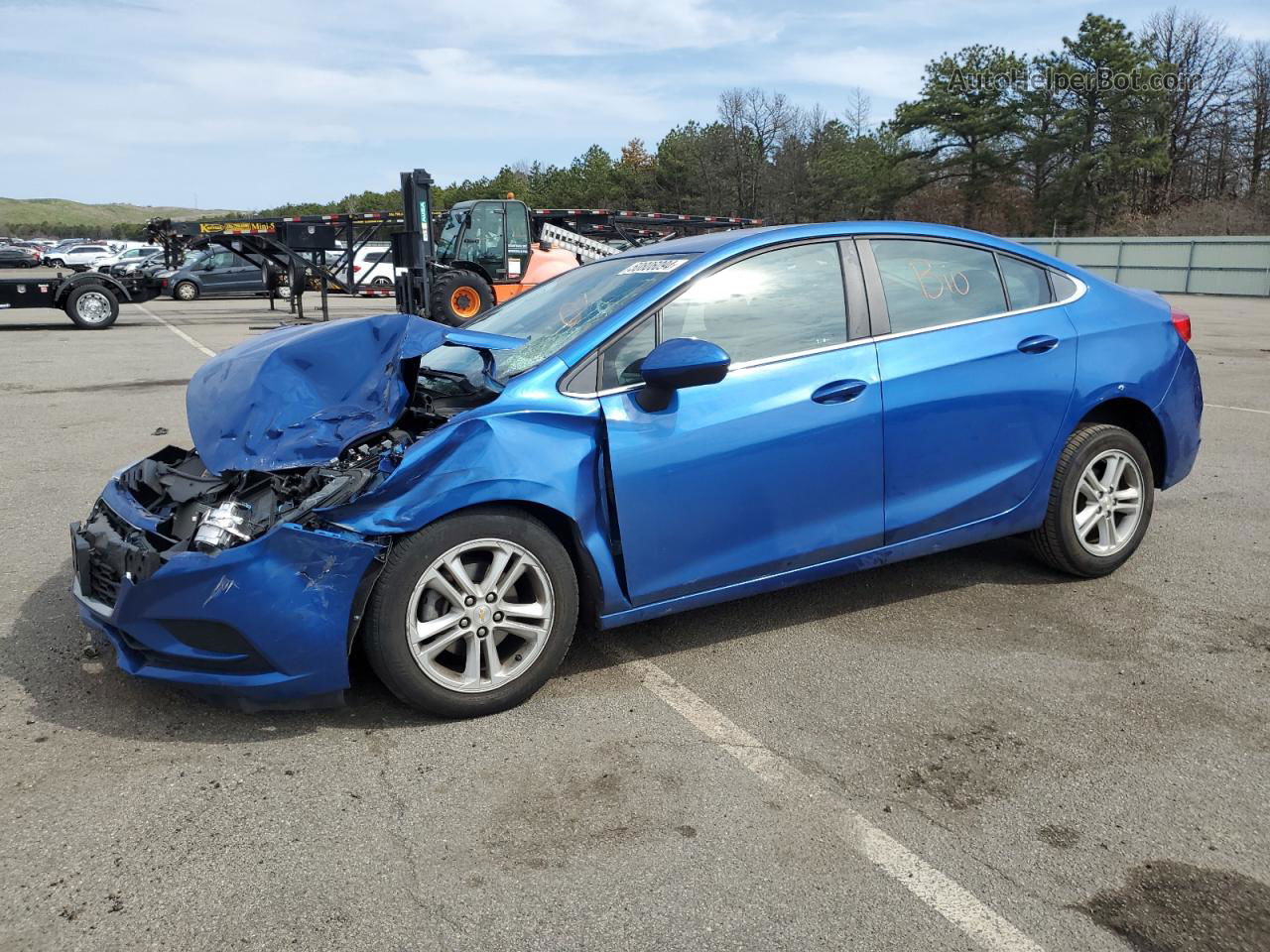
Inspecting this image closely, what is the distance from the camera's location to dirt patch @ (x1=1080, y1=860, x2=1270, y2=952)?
2316 millimetres

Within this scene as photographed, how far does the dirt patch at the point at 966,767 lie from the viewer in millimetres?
2959

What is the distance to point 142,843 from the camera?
2.70 metres

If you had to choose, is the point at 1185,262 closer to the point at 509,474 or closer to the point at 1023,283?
the point at 1023,283

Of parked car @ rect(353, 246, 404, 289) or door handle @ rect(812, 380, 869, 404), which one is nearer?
door handle @ rect(812, 380, 869, 404)

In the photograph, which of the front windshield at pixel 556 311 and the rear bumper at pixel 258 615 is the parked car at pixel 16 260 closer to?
the front windshield at pixel 556 311

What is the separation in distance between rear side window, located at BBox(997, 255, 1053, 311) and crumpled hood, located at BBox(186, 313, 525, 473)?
2219mm

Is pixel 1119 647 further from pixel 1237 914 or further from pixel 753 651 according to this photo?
pixel 1237 914

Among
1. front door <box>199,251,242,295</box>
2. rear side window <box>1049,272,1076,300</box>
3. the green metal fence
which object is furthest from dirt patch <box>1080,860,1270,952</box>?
front door <box>199,251,242,295</box>

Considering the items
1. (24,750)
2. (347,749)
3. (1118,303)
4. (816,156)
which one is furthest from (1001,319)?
(816,156)

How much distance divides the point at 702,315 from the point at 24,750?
2.70m

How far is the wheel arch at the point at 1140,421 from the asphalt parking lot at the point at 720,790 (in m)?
0.61

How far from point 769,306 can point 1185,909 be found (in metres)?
2.40

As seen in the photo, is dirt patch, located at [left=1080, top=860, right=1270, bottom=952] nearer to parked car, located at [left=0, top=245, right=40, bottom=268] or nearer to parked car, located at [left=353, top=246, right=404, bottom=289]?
parked car, located at [left=353, top=246, right=404, bottom=289]

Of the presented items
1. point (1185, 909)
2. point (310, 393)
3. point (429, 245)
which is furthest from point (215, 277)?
point (1185, 909)
